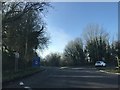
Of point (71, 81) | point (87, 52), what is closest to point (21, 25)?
point (71, 81)

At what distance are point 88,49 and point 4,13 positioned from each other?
77375mm

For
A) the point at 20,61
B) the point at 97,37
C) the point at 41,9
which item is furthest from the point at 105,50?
the point at 41,9

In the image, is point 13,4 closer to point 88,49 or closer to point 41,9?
point 41,9

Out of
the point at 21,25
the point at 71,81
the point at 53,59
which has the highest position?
the point at 21,25

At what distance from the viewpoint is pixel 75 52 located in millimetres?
126000

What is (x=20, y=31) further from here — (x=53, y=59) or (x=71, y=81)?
(x=53, y=59)

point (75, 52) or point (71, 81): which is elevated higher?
point (75, 52)

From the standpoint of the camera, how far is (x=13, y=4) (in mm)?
42188

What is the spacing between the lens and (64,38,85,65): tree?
12319 centimetres

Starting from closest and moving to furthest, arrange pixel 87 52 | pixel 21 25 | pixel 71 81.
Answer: pixel 71 81 < pixel 21 25 < pixel 87 52

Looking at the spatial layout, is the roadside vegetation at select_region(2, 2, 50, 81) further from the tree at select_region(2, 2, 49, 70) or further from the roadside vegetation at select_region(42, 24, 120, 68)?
the roadside vegetation at select_region(42, 24, 120, 68)

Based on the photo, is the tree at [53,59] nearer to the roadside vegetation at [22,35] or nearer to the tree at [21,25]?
the roadside vegetation at [22,35]

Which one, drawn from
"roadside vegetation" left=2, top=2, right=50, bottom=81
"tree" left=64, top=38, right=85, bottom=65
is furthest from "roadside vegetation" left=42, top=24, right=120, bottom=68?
"roadside vegetation" left=2, top=2, right=50, bottom=81

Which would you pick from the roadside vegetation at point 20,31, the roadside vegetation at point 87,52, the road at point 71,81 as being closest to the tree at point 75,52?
the roadside vegetation at point 87,52
